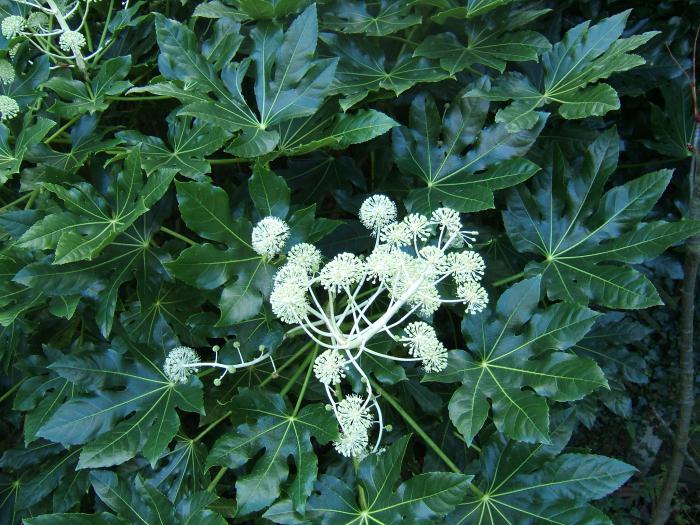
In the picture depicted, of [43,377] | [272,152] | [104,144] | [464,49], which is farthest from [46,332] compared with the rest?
[464,49]

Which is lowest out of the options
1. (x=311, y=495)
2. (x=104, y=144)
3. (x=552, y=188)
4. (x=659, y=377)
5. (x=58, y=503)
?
(x=659, y=377)

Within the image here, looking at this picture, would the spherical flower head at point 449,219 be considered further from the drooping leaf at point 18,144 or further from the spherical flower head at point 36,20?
the spherical flower head at point 36,20

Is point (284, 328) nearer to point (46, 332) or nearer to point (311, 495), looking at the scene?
point (311, 495)

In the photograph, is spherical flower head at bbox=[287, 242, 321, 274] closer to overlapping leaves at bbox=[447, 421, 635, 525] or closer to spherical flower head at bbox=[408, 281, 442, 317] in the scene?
spherical flower head at bbox=[408, 281, 442, 317]

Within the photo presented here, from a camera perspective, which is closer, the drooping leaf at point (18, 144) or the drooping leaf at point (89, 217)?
the drooping leaf at point (89, 217)

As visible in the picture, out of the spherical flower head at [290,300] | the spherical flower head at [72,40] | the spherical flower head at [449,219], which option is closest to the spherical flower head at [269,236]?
the spherical flower head at [290,300]

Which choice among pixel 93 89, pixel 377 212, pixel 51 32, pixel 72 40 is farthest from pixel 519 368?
pixel 51 32

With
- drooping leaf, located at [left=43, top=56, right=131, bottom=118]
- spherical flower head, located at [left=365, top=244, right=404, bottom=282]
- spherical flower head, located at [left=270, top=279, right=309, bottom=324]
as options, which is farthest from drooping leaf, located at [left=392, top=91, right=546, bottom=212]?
drooping leaf, located at [left=43, top=56, right=131, bottom=118]
